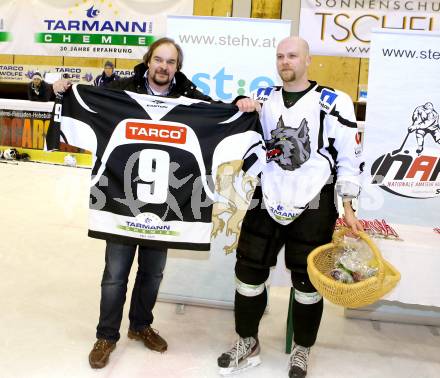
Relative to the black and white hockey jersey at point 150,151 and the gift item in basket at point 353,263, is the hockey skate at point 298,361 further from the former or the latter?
the black and white hockey jersey at point 150,151

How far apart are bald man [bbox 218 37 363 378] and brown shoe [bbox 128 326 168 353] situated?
317mm

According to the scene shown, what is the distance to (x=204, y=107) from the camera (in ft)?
7.29

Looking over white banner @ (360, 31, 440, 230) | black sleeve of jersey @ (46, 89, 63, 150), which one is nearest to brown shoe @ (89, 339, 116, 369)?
black sleeve of jersey @ (46, 89, 63, 150)

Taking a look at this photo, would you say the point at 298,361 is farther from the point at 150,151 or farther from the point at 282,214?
the point at 150,151

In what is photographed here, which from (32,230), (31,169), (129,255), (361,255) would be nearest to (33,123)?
(31,169)

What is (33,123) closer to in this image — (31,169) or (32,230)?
(31,169)

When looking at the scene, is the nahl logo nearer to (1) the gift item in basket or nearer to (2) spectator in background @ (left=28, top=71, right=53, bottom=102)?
(1) the gift item in basket

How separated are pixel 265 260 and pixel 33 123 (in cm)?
654

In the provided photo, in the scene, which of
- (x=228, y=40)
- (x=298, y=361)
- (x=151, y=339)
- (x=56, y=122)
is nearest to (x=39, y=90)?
(x=228, y=40)

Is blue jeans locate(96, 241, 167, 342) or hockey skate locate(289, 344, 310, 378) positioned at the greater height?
blue jeans locate(96, 241, 167, 342)

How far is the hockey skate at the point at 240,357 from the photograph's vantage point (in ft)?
7.73

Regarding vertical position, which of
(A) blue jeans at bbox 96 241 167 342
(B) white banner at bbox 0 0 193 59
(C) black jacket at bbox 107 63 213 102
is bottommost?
(A) blue jeans at bbox 96 241 167 342

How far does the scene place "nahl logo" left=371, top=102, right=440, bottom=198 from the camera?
2.80 meters

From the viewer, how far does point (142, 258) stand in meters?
2.43
